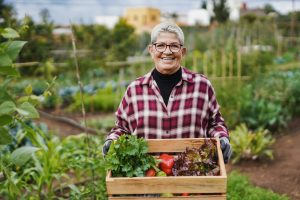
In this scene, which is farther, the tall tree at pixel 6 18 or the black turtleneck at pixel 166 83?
the tall tree at pixel 6 18

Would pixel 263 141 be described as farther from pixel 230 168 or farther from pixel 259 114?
pixel 259 114

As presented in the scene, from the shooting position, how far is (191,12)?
1368 inches

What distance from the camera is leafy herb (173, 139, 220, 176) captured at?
6.61 feet

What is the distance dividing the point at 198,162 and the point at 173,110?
1.83 feet

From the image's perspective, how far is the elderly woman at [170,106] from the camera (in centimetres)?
254

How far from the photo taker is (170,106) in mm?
2543

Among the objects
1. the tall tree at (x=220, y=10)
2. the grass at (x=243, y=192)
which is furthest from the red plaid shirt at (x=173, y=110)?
the tall tree at (x=220, y=10)

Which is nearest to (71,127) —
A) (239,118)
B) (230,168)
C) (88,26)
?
(239,118)

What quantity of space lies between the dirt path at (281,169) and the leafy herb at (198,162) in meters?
2.60

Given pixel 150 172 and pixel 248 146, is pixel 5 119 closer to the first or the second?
pixel 150 172

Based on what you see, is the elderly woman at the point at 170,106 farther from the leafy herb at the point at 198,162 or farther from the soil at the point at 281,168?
the soil at the point at 281,168

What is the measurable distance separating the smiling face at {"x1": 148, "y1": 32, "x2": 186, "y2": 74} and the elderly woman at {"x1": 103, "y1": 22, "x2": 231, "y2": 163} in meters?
0.01

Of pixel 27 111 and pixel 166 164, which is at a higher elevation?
pixel 27 111

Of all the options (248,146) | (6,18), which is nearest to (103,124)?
(6,18)
